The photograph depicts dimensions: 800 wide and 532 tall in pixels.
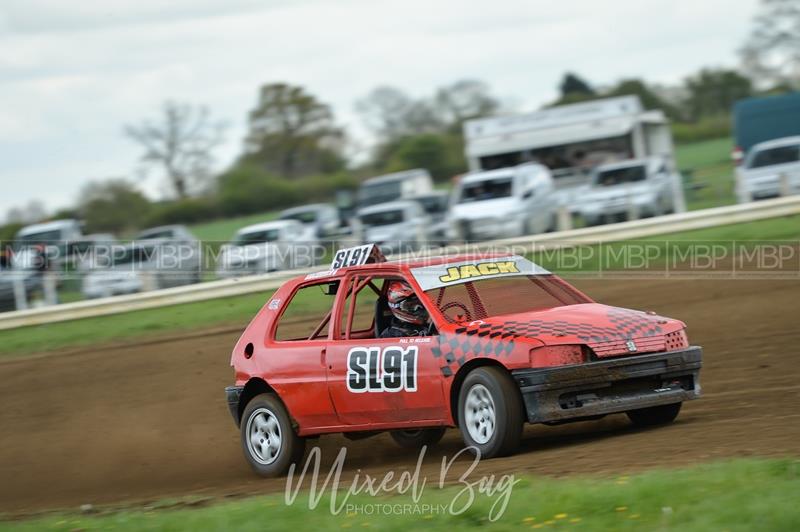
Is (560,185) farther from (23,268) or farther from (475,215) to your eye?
(23,268)

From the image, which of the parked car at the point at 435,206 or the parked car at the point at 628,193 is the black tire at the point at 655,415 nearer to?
the parked car at the point at 628,193

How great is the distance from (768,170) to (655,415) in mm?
16935

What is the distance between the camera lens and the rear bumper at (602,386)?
22.3 feet

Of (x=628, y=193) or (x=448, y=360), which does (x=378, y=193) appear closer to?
(x=628, y=193)

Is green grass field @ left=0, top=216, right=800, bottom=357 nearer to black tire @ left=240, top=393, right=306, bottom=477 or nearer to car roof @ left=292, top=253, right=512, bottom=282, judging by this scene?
black tire @ left=240, top=393, right=306, bottom=477

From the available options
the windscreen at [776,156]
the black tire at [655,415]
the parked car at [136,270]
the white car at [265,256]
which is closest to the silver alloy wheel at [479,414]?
the black tire at [655,415]

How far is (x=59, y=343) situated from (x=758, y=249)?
33.0ft

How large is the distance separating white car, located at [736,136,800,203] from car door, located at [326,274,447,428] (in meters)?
15.0

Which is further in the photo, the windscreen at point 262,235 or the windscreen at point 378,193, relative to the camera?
the windscreen at point 378,193

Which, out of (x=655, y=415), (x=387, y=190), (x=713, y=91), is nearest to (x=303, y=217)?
(x=387, y=190)

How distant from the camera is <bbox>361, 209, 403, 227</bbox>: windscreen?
26188mm

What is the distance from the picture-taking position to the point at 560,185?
29406mm

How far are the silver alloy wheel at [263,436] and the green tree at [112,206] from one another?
4059cm

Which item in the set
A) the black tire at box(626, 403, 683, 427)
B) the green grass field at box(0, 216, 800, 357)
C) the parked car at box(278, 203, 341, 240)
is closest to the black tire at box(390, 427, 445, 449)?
the black tire at box(626, 403, 683, 427)
